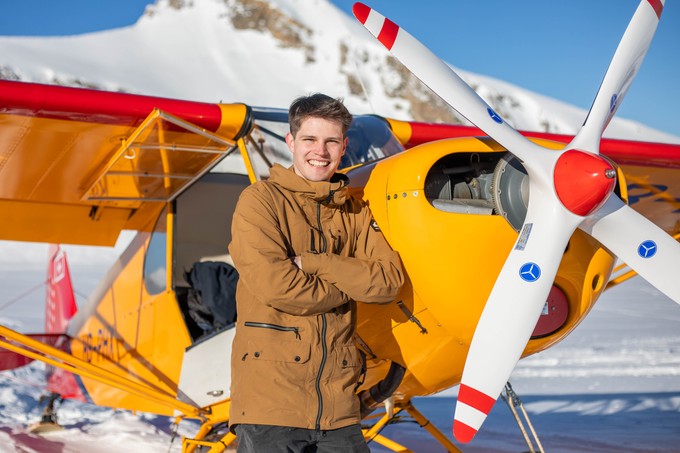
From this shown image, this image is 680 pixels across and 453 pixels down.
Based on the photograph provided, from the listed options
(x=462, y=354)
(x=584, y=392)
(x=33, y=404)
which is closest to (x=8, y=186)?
(x=33, y=404)

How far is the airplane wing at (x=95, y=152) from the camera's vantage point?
432 cm

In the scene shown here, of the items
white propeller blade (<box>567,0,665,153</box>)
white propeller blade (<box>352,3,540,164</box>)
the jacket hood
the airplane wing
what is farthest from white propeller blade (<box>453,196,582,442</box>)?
the airplane wing

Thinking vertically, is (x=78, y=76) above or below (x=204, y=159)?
above

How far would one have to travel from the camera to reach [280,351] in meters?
2.29

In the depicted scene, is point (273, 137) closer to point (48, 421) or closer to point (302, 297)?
point (302, 297)

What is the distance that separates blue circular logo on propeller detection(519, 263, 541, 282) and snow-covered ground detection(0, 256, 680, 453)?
3.39 meters

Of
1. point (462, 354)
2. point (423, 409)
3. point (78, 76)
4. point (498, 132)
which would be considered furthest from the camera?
point (78, 76)

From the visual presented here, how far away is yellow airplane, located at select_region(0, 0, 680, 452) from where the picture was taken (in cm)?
284

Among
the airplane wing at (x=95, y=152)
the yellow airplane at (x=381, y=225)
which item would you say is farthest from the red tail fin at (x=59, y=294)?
the airplane wing at (x=95, y=152)

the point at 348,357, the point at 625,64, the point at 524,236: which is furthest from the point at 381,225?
the point at 625,64

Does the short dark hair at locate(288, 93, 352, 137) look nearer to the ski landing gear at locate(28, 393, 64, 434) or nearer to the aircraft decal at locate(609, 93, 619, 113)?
the aircraft decal at locate(609, 93, 619, 113)

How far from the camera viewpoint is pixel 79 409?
7.21 m

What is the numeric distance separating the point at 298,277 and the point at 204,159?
276 centimetres

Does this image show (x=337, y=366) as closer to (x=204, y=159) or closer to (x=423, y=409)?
(x=204, y=159)
